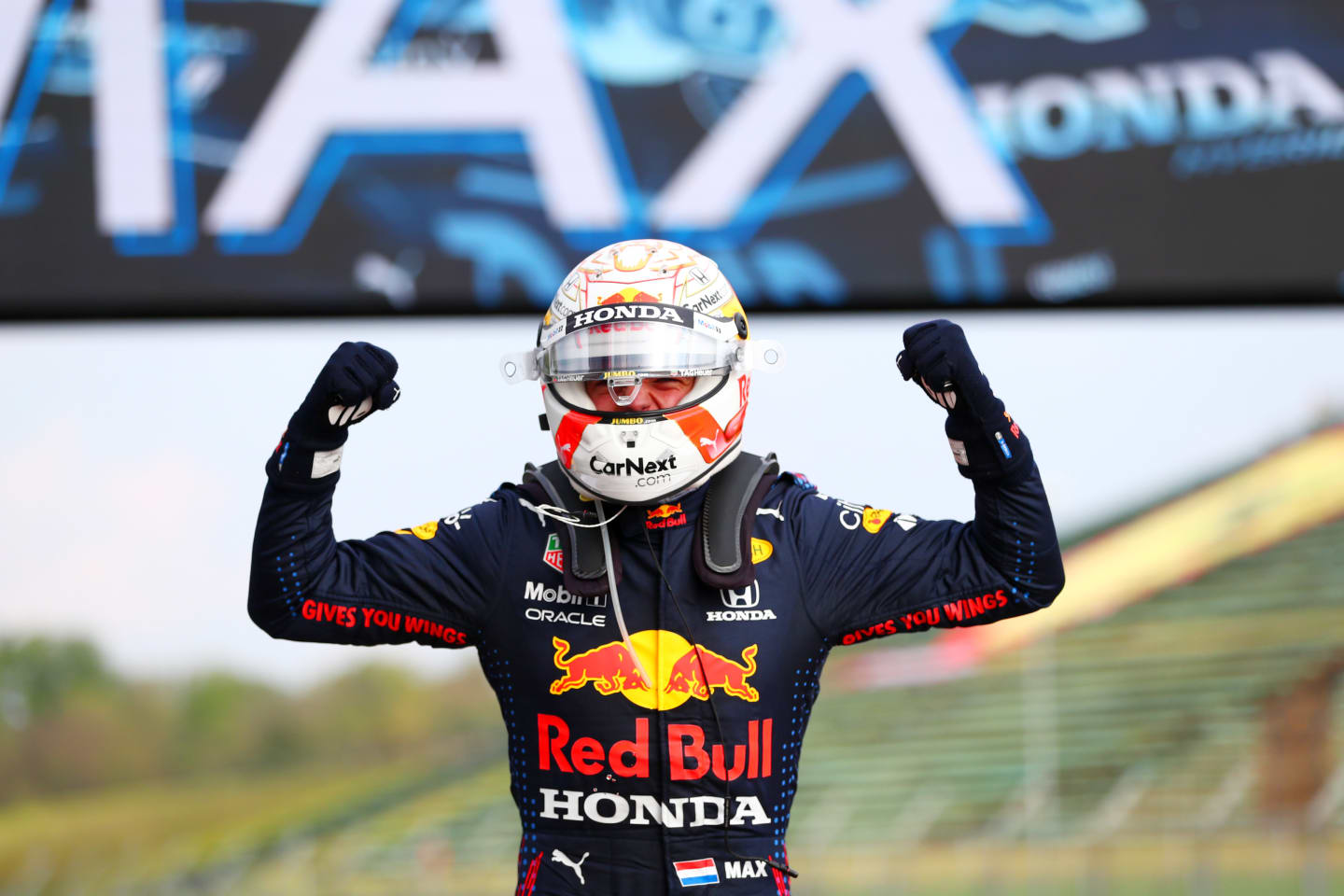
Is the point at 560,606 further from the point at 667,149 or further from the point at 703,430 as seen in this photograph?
the point at 667,149

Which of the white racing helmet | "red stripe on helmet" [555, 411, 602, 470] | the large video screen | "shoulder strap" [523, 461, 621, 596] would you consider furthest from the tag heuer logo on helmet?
the large video screen

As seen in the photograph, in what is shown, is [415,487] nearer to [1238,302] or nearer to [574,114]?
[574,114]

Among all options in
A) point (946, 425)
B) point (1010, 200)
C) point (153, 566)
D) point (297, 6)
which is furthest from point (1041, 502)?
point (153, 566)

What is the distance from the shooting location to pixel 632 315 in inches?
89.6

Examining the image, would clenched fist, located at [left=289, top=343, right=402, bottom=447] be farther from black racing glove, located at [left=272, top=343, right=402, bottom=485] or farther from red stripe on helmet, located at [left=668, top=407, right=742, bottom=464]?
red stripe on helmet, located at [left=668, top=407, right=742, bottom=464]

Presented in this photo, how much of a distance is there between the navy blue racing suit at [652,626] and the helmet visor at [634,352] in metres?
0.22

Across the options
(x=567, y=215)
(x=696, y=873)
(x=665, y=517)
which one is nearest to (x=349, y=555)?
(x=665, y=517)

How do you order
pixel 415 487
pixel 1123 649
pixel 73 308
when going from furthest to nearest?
pixel 1123 649, pixel 415 487, pixel 73 308

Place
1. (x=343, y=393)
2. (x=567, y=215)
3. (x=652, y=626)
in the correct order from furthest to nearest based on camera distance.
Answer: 1. (x=567, y=215)
2. (x=652, y=626)
3. (x=343, y=393)

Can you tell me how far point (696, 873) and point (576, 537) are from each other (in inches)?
20.9

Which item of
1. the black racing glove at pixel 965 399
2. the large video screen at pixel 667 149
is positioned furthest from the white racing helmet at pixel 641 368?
the large video screen at pixel 667 149

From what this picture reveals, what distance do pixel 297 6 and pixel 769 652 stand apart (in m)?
3.65

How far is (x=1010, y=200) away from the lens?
5.03 metres

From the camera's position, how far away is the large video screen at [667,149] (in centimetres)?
499
